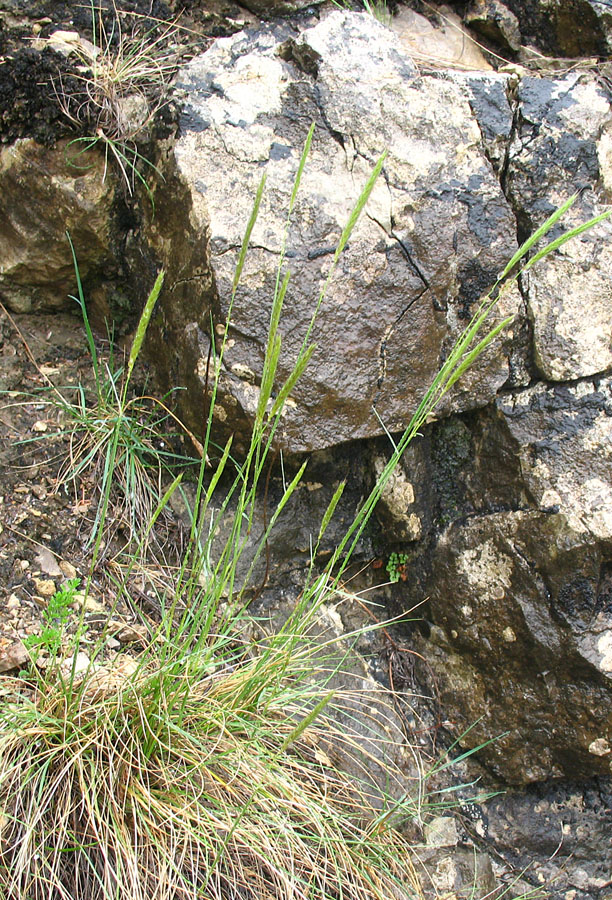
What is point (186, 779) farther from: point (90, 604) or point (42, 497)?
point (42, 497)

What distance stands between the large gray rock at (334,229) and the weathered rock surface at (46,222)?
254mm

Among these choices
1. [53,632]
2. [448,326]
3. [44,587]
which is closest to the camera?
[53,632]

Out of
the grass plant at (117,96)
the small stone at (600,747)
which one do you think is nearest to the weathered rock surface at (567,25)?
the grass plant at (117,96)

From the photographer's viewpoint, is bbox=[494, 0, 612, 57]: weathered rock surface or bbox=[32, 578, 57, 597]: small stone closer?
bbox=[32, 578, 57, 597]: small stone

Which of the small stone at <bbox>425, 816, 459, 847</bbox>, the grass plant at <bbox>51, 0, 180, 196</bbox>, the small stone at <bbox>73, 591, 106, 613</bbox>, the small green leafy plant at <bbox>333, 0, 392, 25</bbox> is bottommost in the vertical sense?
the small stone at <bbox>425, 816, 459, 847</bbox>

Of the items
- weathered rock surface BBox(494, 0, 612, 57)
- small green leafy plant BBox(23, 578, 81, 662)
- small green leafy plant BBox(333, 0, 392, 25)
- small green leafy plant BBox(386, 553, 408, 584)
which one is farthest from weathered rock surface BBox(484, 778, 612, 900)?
small green leafy plant BBox(333, 0, 392, 25)

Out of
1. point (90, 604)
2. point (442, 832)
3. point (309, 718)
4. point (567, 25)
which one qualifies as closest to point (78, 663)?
point (90, 604)

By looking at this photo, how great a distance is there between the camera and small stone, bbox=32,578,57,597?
1998 millimetres

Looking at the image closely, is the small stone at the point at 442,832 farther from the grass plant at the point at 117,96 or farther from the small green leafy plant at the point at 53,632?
the grass plant at the point at 117,96

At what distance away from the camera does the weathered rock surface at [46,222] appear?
2.20 meters

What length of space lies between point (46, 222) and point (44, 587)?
3.68 feet

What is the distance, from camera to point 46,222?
2.26 meters

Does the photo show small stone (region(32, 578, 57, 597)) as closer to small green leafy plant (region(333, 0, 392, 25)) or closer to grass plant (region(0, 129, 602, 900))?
grass plant (region(0, 129, 602, 900))

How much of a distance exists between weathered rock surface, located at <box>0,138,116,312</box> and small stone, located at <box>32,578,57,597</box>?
928mm
